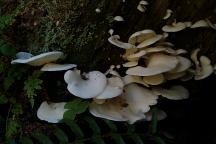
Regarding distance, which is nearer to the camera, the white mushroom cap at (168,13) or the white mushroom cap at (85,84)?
the white mushroom cap at (85,84)

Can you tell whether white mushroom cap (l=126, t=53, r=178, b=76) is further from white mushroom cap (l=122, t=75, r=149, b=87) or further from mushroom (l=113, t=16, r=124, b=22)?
mushroom (l=113, t=16, r=124, b=22)

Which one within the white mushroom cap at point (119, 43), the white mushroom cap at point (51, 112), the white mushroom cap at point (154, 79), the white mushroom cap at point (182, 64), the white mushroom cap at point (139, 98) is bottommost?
the white mushroom cap at point (51, 112)

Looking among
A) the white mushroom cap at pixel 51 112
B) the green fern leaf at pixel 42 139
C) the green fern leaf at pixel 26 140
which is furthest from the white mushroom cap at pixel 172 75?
the green fern leaf at pixel 26 140

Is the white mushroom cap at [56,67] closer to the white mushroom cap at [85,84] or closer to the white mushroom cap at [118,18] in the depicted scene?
the white mushroom cap at [85,84]

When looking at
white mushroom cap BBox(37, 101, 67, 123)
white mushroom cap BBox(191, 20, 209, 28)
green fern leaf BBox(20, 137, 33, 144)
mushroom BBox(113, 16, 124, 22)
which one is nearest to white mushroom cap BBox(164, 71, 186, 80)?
white mushroom cap BBox(191, 20, 209, 28)

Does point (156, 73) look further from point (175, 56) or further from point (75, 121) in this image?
point (75, 121)

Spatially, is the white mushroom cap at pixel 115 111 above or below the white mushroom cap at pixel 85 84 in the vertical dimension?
below

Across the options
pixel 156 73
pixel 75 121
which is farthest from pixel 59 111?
pixel 156 73
